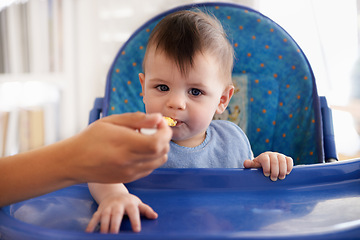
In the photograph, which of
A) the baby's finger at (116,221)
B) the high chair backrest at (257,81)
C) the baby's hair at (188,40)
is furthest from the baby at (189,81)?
the baby's finger at (116,221)

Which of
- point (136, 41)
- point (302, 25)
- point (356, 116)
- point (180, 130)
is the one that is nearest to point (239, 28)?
point (136, 41)

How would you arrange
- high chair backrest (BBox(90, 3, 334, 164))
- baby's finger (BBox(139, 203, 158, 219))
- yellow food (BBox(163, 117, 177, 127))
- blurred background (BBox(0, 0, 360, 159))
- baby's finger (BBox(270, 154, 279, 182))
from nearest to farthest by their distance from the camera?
baby's finger (BBox(139, 203, 158, 219)) → baby's finger (BBox(270, 154, 279, 182)) → yellow food (BBox(163, 117, 177, 127)) → high chair backrest (BBox(90, 3, 334, 164)) → blurred background (BBox(0, 0, 360, 159))

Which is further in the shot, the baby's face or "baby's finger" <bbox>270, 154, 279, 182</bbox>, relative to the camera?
the baby's face

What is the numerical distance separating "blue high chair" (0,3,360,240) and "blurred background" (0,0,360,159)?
1.34 metres

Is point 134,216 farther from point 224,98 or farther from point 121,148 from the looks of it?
point 224,98

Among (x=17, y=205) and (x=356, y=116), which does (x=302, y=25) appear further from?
(x=17, y=205)

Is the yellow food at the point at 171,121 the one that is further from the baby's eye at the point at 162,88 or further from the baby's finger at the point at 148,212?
the baby's finger at the point at 148,212

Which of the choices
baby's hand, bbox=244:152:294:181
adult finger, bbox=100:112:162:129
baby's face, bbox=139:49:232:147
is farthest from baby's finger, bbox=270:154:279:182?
adult finger, bbox=100:112:162:129

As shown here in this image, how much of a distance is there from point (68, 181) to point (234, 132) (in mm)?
667

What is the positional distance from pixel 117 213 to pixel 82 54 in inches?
102

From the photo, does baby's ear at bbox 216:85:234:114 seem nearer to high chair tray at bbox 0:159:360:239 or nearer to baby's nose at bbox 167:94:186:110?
baby's nose at bbox 167:94:186:110

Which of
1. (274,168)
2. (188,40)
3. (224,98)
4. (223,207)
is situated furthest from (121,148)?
(224,98)

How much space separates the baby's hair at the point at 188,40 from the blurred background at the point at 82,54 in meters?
1.58

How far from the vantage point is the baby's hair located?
81 cm
